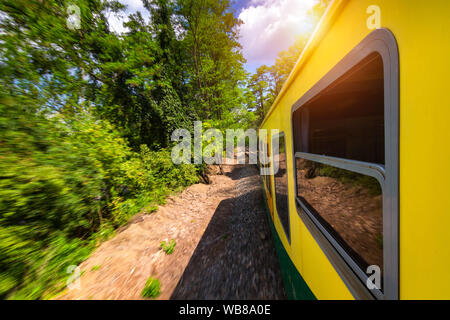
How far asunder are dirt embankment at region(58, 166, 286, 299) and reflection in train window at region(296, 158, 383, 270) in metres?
2.08

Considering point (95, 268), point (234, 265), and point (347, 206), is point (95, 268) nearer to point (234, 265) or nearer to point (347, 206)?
point (234, 265)

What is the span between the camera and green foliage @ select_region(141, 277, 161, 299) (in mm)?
2738

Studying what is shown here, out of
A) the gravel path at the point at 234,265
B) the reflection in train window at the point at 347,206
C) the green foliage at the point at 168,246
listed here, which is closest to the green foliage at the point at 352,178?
the reflection in train window at the point at 347,206

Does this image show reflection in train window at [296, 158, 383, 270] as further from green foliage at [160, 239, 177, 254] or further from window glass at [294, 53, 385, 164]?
green foliage at [160, 239, 177, 254]

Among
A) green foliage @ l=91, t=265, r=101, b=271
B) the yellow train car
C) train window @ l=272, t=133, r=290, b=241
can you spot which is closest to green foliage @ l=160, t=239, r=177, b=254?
green foliage @ l=91, t=265, r=101, b=271

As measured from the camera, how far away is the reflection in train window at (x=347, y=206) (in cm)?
95

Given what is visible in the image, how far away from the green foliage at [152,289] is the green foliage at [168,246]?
83 centimetres

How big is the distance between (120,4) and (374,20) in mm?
12064

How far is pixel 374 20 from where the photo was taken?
562 mm

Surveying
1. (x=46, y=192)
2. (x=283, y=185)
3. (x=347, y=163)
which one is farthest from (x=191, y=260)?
(x=347, y=163)

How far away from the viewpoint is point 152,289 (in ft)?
9.18

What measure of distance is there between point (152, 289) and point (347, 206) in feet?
11.6
